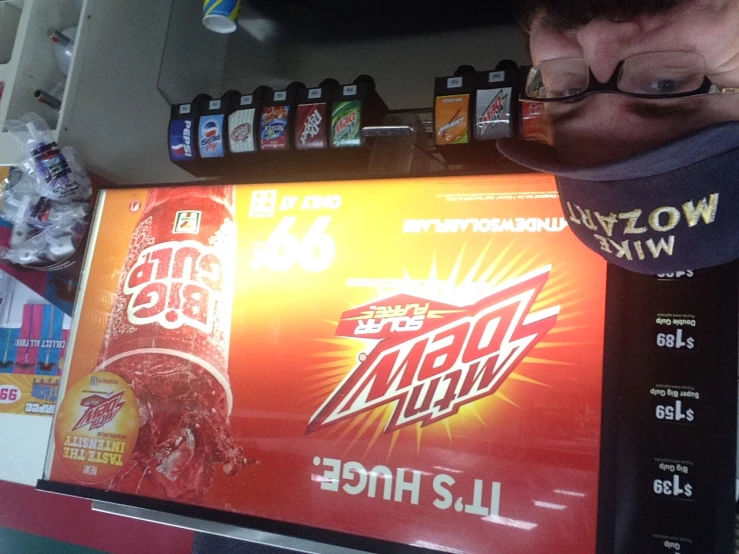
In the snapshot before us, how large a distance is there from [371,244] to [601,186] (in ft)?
1.65

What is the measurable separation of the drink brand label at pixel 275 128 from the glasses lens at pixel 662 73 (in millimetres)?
771

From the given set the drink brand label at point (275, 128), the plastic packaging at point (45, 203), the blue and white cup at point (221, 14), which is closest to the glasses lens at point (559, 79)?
the drink brand label at point (275, 128)

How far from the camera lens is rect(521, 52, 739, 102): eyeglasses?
0.46 m

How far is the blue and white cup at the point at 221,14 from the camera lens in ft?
4.10

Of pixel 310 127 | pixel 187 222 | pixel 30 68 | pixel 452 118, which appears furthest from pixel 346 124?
pixel 30 68

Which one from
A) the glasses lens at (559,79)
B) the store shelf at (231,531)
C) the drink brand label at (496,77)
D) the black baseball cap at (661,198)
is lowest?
the store shelf at (231,531)

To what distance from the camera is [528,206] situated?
0.90 metres

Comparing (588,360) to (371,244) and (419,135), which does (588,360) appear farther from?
(419,135)

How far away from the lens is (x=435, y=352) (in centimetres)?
89

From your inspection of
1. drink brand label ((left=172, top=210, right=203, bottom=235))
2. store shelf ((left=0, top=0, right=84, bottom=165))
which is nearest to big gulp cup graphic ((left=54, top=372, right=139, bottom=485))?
drink brand label ((left=172, top=210, right=203, bottom=235))

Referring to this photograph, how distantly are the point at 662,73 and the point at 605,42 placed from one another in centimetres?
5

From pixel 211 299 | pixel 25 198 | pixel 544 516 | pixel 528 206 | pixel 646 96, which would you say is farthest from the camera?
pixel 25 198

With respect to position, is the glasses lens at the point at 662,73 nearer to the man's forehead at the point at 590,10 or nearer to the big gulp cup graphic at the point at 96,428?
the man's forehead at the point at 590,10

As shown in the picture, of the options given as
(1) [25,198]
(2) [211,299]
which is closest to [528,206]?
(2) [211,299]
